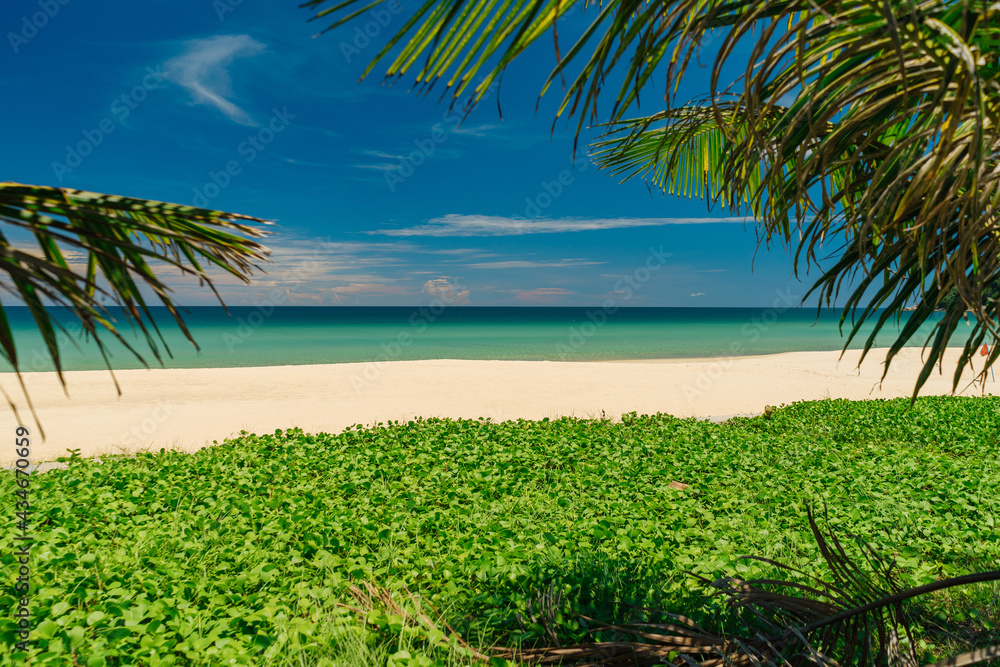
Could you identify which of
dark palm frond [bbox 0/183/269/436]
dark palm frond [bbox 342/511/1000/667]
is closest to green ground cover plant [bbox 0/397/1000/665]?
dark palm frond [bbox 342/511/1000/667]

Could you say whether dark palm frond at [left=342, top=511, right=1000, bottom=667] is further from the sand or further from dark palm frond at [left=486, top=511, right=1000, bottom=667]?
the sand

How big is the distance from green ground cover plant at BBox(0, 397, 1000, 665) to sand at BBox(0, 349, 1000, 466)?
9.28 ft

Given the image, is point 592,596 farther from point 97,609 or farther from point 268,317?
point 268,317

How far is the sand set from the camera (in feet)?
32.1

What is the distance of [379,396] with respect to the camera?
1339cm

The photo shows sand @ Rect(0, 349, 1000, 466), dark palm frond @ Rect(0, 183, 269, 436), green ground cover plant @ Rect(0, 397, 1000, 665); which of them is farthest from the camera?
sand @ Rect(0, 349, 1000, 466)

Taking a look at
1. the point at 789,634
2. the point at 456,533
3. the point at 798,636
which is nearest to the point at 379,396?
the point at 456,533

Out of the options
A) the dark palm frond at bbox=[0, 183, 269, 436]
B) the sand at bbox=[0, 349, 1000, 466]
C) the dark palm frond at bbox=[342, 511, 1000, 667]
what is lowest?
the sand at bbox=[0, 349, 1000, 466]

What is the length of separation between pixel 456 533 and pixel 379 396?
30.3 feet

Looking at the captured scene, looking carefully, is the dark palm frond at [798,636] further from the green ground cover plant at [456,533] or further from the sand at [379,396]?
the sand at [379,396]

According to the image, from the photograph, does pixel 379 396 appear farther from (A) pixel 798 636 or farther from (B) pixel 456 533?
(A) pixel 798 636

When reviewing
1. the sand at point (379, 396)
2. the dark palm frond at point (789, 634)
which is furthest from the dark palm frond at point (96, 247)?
the sand at point (379, 396)

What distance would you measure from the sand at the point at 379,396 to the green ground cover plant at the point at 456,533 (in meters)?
2.83

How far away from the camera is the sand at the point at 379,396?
979 centimetres
